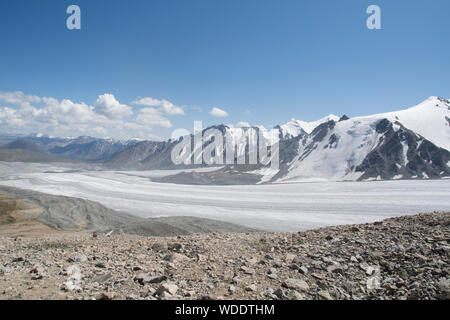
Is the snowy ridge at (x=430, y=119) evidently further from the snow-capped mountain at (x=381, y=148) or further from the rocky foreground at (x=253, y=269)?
the rocky foreground at (x=253, y=269)

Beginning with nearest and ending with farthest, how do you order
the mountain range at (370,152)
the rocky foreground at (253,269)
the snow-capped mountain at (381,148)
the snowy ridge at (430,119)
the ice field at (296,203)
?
the rocky foreground at (253,269), the ice field at (296,203), the snow-capped mountain at (381,148), the mountain range at (370,152), the snowy ridge at (430,119)

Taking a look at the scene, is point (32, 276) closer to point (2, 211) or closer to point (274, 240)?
point (274, 240)

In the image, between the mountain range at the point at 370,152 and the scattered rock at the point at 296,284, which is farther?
the mountain range at the point at 370,152

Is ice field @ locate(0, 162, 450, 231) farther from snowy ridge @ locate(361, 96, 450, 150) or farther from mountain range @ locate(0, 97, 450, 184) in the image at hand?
snowy ridge @ locate(361, 96, 450, 150)

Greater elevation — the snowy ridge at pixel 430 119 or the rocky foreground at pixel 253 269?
the snowy ridge at pixel 430 119

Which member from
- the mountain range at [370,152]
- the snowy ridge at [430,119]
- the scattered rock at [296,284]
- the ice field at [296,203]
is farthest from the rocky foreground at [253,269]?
the snowy ridge at [430,119]

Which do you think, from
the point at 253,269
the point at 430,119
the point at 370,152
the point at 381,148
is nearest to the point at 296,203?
the point at 253,269

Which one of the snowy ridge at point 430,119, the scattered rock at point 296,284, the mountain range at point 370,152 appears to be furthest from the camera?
the snowy ridge at point 430,119

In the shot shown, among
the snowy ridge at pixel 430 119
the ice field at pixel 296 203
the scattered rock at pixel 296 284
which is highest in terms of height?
the snowy ridge at pixel 430 119

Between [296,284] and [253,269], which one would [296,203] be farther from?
[296,284]
